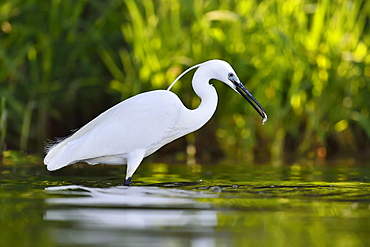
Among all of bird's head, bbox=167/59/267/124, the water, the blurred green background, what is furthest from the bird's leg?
the blurred green background

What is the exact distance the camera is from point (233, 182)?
6504mm

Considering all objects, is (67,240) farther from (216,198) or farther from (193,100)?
(193,100)

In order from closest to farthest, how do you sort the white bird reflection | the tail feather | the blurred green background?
the white bird reflection
the tail feather
the blurred green background

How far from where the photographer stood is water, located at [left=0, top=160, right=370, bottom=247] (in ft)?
12.4

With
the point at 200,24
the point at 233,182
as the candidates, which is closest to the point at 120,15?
the point at 200,24

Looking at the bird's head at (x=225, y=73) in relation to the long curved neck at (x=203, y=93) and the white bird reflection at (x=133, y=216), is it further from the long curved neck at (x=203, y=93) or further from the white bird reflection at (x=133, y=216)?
the white bird reflection at (x=133, y=216)

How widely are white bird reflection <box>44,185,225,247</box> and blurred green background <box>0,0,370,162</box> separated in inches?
123

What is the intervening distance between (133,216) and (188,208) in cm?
46

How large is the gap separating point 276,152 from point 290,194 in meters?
3.35

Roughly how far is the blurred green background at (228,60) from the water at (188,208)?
1423mm

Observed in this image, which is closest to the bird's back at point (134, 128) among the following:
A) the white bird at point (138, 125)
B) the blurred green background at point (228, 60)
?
the white bird at point (138, 125)

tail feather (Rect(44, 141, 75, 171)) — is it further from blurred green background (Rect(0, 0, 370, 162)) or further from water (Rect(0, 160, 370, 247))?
blurred green background (Rect(0, 0, 370, 162))

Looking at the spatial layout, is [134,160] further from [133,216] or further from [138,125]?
[133,216]

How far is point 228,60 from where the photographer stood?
8.92m
